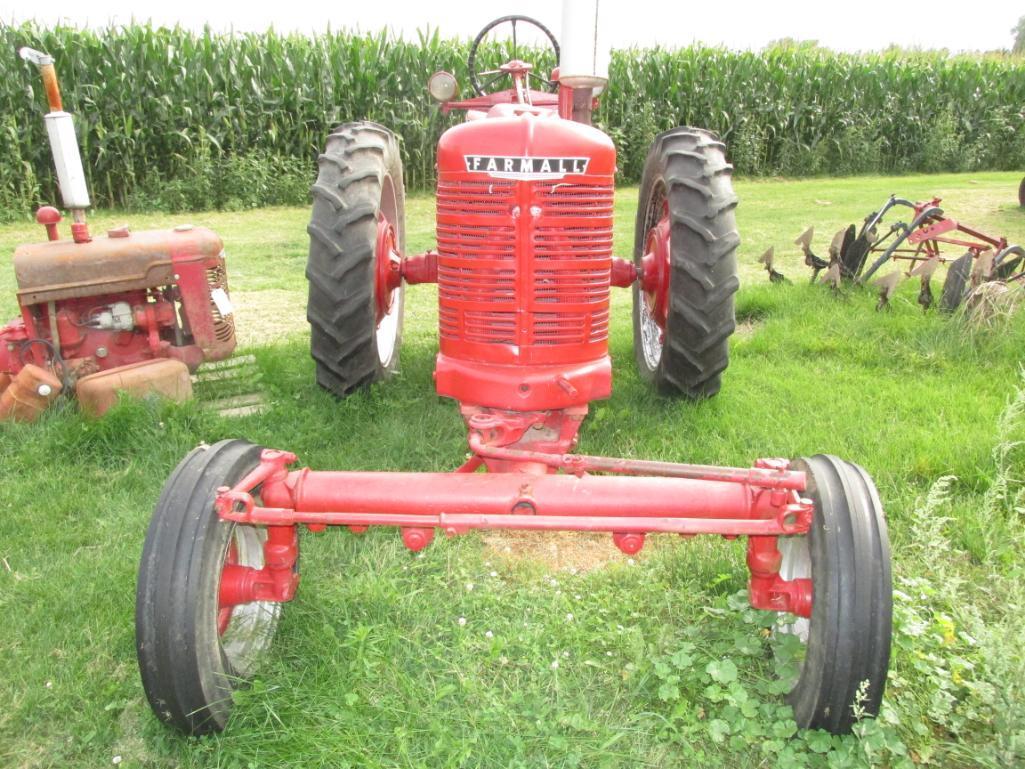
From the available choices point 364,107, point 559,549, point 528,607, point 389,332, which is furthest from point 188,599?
point 364,107

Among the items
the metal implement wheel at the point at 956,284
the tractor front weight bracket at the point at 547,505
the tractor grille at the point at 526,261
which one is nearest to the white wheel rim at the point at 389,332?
the tractor grille at the point at 526,261

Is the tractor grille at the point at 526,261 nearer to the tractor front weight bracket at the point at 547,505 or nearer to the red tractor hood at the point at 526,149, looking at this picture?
the red tractor hood at the point at 526,149

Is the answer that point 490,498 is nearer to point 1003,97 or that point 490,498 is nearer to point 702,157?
point 702,157

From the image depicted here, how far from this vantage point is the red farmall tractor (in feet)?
6.76

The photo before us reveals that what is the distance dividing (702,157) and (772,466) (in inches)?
67.3

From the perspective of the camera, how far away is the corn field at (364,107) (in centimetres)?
1099

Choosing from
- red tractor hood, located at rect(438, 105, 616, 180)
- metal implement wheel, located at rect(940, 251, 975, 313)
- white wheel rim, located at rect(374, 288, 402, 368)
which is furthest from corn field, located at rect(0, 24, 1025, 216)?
red tractor hood, located at rect(438, 105, 616, 180)

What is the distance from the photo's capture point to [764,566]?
88.7 inches

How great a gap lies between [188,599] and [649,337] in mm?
2979

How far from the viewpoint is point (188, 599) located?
2.04m

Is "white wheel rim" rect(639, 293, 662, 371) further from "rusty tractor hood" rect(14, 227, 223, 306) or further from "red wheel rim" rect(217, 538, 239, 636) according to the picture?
"red wheel rim" rect(217, 538, 239, 636)

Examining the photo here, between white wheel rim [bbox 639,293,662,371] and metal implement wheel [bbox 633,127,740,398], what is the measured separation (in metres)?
0.44

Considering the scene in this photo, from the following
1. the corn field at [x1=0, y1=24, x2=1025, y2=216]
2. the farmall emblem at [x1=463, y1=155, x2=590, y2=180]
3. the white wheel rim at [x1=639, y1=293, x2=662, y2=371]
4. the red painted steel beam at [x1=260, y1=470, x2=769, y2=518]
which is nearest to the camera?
the red painted steel beam at [x1=260, y1=470, x2=769, y2=518]

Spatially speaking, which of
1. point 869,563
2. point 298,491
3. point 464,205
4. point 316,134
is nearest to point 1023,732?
point 869,563
